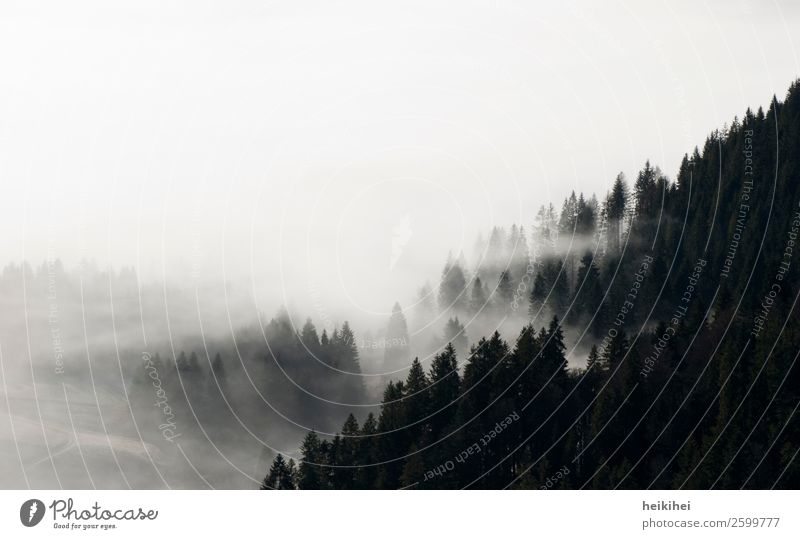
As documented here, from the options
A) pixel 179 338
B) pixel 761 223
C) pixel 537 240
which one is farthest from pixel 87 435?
pixel 761 223

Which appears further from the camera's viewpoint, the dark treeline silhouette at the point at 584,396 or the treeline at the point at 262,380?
the treeline at the point at 262,380

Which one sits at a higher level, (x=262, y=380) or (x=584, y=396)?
(x=262, y=380)

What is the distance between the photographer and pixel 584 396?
49.0m

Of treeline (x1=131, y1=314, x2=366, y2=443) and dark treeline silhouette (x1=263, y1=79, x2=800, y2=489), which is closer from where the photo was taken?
dark treeline silhouette (x1=263, y1=79, x2=800, y2=489)

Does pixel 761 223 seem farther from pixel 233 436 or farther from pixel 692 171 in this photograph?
pixel 233 436

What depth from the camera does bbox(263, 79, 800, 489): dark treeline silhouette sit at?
151ft

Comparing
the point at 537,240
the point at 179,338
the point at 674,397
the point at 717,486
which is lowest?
the point at 717,486

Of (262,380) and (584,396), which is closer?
(584,396)

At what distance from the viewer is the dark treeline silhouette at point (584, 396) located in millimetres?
46094

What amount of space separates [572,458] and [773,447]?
8.18 m

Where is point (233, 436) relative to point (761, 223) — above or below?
below
